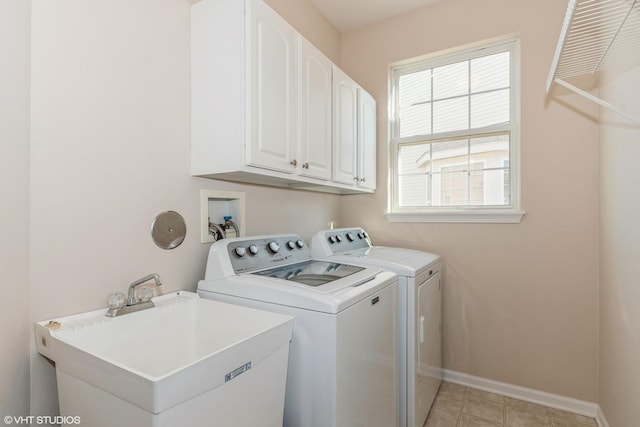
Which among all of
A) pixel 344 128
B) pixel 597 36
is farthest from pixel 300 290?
pixel 597 36

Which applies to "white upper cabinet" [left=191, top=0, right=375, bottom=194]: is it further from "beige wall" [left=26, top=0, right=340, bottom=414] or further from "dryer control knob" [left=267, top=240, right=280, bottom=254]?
"dryer control knob" [left=267, top=240, right=280, bottom=254]

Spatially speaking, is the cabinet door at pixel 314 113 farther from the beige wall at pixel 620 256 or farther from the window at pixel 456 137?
the beige wall at pixel 620 256

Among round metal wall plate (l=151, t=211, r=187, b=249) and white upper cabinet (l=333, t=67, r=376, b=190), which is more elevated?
white upper cabinet (l=333, t=67, r=376, b=190)

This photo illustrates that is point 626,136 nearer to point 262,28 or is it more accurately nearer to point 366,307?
point 366,307

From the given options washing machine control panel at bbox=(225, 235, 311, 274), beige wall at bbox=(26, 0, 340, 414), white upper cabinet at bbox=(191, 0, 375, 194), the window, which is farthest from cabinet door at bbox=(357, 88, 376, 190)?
beige wall at bbox=(26, 0, 340, 414)

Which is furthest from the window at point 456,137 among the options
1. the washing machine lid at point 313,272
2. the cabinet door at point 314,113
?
the washing machine lid at point 313,272

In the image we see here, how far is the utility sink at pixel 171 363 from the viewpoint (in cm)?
70

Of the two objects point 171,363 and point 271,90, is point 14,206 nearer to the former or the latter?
point 171,363

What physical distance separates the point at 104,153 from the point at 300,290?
0.89m

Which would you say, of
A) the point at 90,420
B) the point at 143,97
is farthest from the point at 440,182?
the point at 90,420

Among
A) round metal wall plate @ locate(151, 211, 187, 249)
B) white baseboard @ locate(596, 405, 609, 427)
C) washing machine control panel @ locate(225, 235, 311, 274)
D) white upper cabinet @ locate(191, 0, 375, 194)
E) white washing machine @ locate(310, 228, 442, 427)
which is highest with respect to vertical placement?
white upper cabinet @ locate(191, 0, 375, 194)

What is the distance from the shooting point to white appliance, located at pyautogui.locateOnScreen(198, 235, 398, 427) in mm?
1120

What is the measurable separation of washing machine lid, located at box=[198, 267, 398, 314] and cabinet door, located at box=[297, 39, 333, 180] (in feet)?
2.07

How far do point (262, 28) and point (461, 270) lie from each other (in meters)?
2.00
